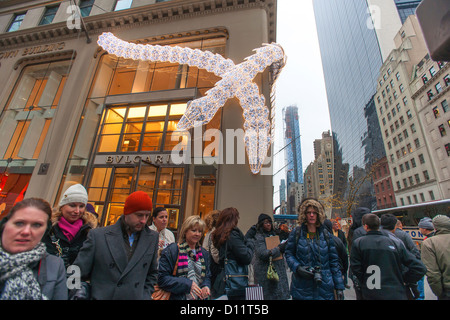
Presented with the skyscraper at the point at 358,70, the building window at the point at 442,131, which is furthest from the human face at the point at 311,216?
the building window at the point at 442,131

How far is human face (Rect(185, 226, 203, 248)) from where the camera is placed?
282 cm

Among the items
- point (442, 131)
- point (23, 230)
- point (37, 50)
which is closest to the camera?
point (23, 230)

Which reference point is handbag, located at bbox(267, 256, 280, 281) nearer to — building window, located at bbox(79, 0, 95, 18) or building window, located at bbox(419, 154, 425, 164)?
building window, located at bbox(79, 0, 95, 18)

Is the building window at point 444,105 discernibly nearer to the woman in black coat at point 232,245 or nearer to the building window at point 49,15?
the woman in black coat at point 232,245

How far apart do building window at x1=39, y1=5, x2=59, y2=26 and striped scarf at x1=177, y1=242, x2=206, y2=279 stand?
79.7 feet

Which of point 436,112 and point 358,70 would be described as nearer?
Answer: point 436,112

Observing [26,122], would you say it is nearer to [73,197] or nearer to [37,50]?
[37,50]

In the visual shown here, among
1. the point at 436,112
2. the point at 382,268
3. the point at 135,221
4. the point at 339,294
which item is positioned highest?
the point at 436,112

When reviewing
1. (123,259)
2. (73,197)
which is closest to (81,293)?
(123,259)

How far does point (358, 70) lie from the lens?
76.3 metres

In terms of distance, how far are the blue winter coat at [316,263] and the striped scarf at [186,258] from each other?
1345mm

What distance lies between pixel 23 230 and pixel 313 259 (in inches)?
136

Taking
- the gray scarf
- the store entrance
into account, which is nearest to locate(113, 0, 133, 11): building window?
the store entrance
